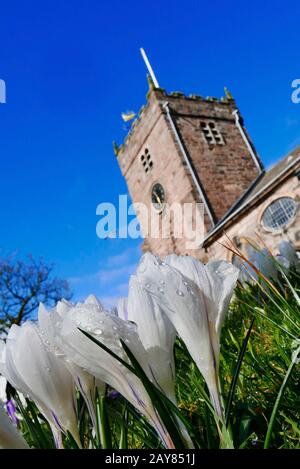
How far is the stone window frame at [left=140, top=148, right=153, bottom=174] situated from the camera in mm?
22598

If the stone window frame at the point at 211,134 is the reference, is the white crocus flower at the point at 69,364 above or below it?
below

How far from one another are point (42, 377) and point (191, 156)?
20.4m

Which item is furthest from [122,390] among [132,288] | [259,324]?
[259,324]

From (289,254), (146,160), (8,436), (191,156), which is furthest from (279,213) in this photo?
(8,436)

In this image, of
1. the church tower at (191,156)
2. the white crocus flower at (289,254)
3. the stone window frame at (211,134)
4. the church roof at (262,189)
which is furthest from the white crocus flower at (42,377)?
the stone window frame at (211,134)

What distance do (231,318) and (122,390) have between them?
1.95 m

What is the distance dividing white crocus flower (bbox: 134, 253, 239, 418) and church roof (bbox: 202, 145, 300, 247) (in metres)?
14.7

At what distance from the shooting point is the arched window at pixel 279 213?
15.7 metres

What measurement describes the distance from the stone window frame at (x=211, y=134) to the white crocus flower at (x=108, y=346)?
70.6ft

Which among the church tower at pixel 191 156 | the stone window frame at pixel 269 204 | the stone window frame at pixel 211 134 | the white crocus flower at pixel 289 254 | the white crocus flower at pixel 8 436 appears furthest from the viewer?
the stone window frame at pixel 211 134

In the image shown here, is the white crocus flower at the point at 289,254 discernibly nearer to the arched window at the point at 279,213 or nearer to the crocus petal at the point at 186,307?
the crocus petal at the point at 186,307

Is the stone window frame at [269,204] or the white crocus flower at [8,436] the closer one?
the white crocus flower at [8,436]

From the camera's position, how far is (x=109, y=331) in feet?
2.19

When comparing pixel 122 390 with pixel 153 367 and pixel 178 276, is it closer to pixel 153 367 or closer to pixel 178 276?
pixel 153 367
